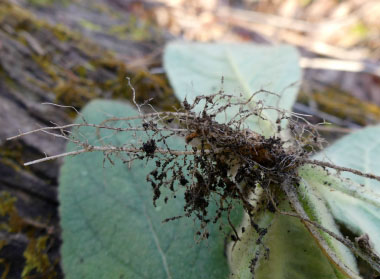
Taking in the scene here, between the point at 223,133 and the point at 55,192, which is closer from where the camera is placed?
the point at 223,133

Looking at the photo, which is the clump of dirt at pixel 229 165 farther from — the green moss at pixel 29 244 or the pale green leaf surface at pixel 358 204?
the green moss at pixel 29 244

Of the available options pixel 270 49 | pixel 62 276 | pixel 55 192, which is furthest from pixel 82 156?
pixel 270 49

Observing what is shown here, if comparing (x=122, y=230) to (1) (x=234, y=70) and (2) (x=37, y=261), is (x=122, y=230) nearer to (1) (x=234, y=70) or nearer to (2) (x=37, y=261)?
(2) (x=37, y=261)

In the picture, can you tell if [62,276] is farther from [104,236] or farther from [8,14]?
[8,14]

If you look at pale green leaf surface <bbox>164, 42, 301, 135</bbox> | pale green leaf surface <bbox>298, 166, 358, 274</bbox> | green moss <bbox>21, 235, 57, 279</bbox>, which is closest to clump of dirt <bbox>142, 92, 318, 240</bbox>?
pale green leaf surface <bbox>298, 166, 358, 274</bbox>

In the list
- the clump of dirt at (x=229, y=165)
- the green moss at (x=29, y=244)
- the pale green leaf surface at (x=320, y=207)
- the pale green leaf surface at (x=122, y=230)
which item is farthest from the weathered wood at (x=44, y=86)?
the pale green leaf surface at (x=320, y=207)

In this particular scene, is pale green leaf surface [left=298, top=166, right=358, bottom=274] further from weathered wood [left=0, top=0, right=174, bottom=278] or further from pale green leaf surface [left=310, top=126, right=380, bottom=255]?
weathered wood [left=0, top=0, right=174, bottom=278]

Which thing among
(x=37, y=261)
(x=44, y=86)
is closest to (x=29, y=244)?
(x=37, y=261)
